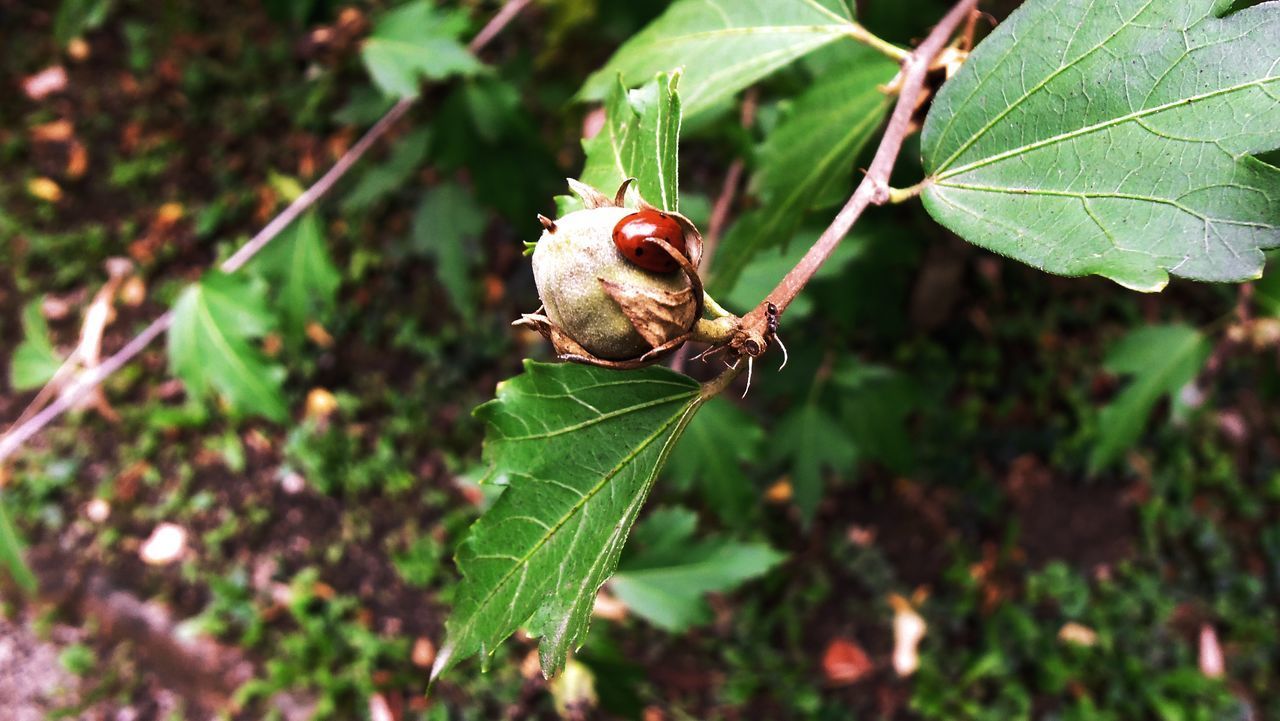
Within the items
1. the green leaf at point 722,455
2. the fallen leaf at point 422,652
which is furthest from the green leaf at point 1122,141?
the fallen leaf at point 422,652

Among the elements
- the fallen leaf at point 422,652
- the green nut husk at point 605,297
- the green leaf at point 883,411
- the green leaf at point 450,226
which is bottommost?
the fallen leaf at point 422,652

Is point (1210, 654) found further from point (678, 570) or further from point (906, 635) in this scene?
point (678, 570)

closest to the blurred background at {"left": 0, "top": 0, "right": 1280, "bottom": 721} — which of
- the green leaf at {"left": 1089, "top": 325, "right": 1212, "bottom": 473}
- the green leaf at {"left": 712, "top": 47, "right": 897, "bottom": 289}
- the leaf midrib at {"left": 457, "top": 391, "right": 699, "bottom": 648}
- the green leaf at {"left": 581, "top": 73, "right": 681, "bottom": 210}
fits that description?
the green leaf at {"left": 1089, "top": 325, "right": 1212, "bottom": 473}

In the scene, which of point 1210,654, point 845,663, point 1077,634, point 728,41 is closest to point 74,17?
point 728,41

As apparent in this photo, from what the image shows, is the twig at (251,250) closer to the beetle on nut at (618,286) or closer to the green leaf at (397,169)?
the green leaf at (397,169)

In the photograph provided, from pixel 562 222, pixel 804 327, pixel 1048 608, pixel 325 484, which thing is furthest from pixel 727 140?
pixel 325 484

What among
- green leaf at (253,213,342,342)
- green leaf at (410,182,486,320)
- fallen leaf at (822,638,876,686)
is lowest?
fallen leaf at (822,638,876,686)

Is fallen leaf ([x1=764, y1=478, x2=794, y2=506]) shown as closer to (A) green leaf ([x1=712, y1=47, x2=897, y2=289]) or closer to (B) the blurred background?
(B) the blurred background
